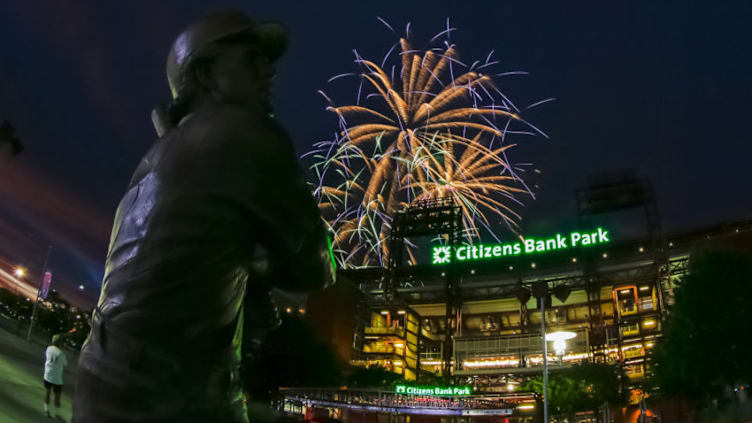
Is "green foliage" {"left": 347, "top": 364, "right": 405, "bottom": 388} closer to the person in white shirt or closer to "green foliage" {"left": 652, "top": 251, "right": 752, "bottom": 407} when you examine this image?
"green foliage" {"left": 652, "top": 251, "right": 752, "bottom": 407}

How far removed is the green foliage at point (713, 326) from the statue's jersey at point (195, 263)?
31.0m

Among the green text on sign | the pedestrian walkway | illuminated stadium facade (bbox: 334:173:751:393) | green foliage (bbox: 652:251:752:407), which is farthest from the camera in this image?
illuminated stadium facade (bbox: 334:173:751:393)

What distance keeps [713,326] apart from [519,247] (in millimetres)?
36951

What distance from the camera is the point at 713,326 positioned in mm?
27641

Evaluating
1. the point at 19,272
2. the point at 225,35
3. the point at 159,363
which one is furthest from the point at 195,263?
the point at 19,272

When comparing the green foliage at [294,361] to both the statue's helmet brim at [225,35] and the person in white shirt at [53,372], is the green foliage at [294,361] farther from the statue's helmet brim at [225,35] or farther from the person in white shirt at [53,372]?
the statue's helmet brim at [225,35]

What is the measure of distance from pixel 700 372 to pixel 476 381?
102 ft

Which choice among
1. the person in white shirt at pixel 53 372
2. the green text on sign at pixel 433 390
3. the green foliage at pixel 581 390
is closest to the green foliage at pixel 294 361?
the green text on sign at pixel 433 390

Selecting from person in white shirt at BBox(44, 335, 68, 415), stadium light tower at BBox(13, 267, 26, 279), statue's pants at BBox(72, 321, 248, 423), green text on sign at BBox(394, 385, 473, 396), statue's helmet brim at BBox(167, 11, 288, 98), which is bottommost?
statue's pants at BBox(72, 321, 248, 423)

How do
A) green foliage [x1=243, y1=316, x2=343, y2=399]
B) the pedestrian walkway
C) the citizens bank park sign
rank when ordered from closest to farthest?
the pedestrian walkway, green foliage [x1=243, y1=316, x2=343, y2=399], the citizens bank park sign

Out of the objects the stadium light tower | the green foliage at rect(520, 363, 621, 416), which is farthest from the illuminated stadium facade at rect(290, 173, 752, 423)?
the stadium light tower

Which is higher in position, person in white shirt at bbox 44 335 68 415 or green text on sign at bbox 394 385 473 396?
green text on sign at bbox 394 385 473 396

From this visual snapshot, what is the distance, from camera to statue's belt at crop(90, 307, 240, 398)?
138 centimetres

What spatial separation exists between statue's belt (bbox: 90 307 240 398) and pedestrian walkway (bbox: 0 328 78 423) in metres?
4.09
